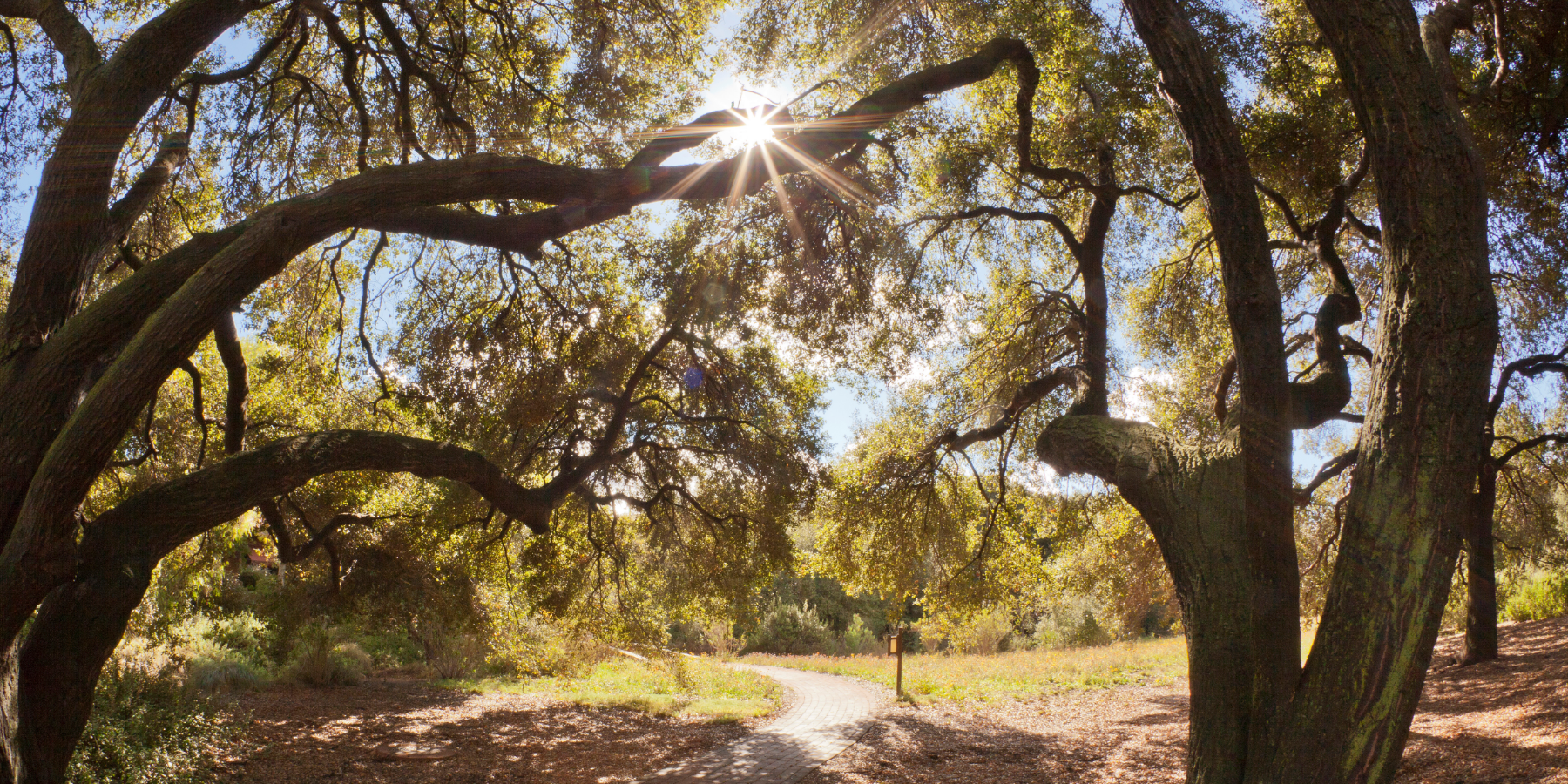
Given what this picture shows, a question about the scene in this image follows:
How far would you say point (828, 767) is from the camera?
814cm

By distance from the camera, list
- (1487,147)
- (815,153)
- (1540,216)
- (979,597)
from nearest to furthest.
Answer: (815,153) < (1487,147) < (1540,216) < (979,597)

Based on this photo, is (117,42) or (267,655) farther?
(267,655)

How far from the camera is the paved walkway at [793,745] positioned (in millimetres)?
7738

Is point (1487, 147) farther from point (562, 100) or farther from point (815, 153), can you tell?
point (562, 100)

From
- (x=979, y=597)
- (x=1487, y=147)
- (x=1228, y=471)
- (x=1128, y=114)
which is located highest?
(x=1128, y=114)

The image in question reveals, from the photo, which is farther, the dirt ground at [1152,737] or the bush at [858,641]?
the bush at [858,641]

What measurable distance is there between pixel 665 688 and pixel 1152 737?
31.5 ft

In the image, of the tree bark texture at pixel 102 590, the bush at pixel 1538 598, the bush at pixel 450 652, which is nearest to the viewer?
the tree bark texture at pixel 102 590

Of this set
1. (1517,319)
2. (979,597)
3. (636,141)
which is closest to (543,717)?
(979,597)

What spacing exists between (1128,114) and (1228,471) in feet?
16.7

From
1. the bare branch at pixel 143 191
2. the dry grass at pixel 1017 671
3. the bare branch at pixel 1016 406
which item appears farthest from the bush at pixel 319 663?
the bare branch at pixel 1016 406

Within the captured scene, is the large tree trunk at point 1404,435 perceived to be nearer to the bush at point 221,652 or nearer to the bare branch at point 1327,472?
the bare branch at point 1327,472

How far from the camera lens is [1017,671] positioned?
17.0 m

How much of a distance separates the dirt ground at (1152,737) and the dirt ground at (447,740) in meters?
2.32
